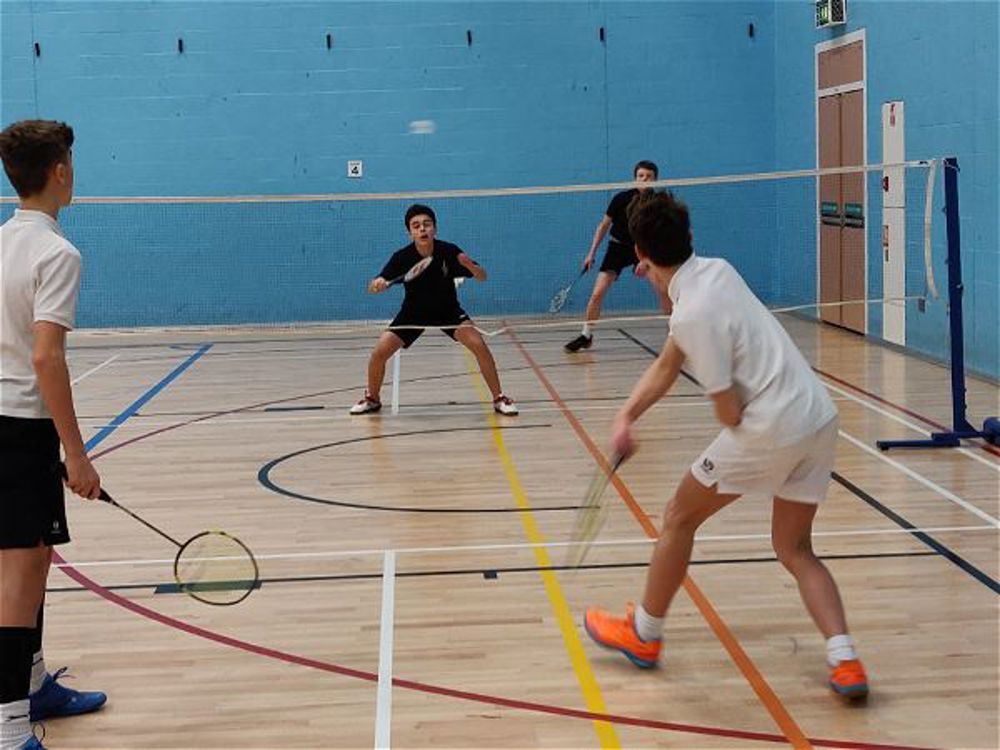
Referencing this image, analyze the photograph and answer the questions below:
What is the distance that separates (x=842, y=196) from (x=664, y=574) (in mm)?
11178

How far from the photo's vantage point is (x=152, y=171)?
17.4 m

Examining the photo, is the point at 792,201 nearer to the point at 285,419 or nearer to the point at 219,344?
the point at 219,344

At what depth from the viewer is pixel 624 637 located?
5324 mm

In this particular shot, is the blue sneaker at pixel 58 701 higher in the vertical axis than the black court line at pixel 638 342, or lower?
lower

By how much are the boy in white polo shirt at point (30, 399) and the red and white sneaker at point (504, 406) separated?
649 cm

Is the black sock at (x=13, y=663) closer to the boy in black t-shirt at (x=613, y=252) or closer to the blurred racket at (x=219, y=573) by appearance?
the blurred racket at (x=219, y=573)

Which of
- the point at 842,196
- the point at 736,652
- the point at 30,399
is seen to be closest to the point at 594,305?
the point at 842,196

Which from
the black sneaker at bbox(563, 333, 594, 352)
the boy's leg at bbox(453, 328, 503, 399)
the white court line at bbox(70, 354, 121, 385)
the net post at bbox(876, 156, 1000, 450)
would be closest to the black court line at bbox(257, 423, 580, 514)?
the boy's leg at bbox(453, 328, 503, 399)

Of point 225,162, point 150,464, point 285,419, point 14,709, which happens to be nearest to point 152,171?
point 225,162

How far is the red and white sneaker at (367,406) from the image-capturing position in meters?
11.2

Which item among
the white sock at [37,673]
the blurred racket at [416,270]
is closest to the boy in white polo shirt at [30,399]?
the white sock at [37,673]

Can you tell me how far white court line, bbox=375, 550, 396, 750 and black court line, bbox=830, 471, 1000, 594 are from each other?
2.34 m

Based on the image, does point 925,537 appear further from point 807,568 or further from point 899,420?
point 899,420

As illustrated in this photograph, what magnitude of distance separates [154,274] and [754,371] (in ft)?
45.1
